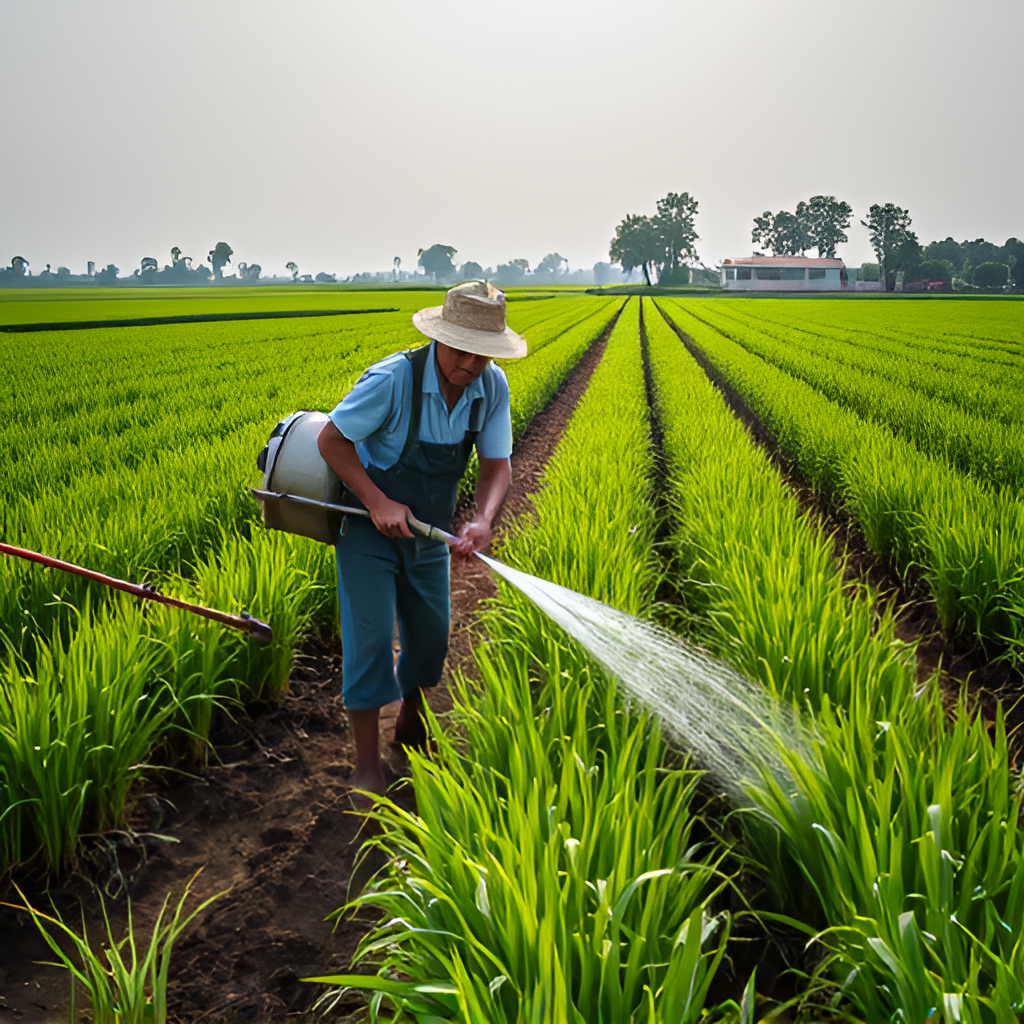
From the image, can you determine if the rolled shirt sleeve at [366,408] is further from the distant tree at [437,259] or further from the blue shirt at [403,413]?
the distant tree at [437,259]

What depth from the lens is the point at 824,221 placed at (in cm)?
9519

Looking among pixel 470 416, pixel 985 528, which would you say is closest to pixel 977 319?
pixel 985 528

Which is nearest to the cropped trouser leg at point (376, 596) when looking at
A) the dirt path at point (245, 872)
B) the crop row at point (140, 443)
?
the dirt path at point (245, 872)

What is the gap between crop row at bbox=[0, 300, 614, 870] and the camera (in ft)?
7.06

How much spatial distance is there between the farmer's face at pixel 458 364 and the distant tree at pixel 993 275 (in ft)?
270

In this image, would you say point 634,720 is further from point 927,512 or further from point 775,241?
point 775,241

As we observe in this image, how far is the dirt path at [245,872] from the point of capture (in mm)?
1898

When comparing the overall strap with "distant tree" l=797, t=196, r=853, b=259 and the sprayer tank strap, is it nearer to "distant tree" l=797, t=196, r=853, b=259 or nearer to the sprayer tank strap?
the sprayer tank strap

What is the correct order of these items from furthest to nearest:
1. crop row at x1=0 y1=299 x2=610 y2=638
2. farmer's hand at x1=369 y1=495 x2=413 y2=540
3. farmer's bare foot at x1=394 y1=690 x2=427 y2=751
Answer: crop row at x1=0 y1=299 x2=610 y2=638 → farmer's bare foot at x1=394 y1=690 x2=427 y2=751 → farmer's hand at x1=369 y1=495 x2=413 y2=540

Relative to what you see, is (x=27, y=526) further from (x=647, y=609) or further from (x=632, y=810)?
(x=632, y=810)

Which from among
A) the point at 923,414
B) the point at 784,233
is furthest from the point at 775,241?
the point at 923,414

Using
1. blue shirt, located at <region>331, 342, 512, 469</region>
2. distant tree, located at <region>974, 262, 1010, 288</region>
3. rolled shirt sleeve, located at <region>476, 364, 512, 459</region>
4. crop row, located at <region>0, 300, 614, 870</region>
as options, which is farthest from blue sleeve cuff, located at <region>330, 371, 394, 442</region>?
distant tree, located at <region>974, 262, 1010, 288</region>

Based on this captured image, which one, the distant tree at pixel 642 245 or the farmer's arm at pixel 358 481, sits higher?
the distant tree at pixel 642 245

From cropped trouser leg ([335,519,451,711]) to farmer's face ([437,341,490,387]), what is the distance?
51 centimetres
